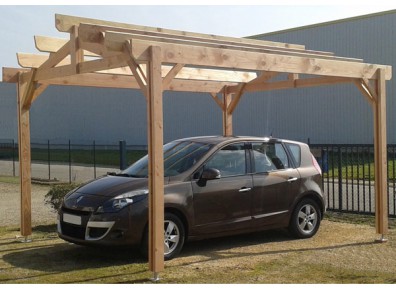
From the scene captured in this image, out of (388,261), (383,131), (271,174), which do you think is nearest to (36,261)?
(271,174)

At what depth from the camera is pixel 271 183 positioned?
344 inches

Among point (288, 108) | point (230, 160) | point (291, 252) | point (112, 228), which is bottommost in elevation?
point (291, 252)

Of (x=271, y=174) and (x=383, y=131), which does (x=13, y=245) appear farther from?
(x=383, y=131)

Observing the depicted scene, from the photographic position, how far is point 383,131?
29.8 feet

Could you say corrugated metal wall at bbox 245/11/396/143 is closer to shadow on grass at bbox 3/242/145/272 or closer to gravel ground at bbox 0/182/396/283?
gravel ground at bbox 0/182/396/283

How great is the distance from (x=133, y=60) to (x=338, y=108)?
81.2ft

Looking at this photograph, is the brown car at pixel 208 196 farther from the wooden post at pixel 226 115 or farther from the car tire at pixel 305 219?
the wooden post at pixel 226 115

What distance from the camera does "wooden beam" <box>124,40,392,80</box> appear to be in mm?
6775

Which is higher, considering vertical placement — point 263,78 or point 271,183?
point 263,78

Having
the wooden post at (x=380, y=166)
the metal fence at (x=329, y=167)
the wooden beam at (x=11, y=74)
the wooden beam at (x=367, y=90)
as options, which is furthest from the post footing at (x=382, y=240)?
the wooden beam at (x=11, y=74)

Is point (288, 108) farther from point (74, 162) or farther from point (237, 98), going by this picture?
point (237, 98)

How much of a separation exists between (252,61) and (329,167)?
9.71 meters

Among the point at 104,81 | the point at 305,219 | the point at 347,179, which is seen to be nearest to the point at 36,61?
the point at 104,81

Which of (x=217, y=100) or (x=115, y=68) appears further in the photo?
(x=217, y=100)
